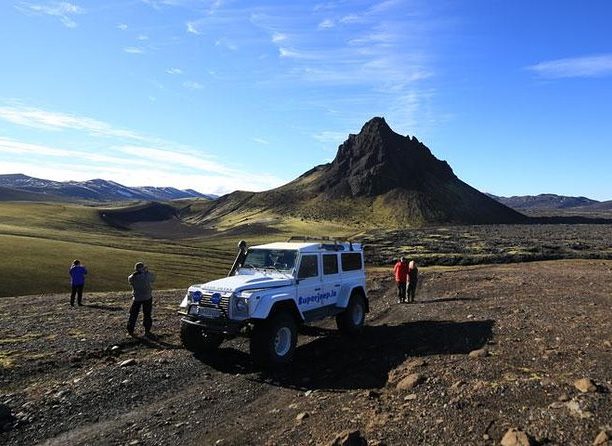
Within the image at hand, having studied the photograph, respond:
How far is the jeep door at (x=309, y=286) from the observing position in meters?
13.7

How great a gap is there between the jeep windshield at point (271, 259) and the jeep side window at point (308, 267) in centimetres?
30

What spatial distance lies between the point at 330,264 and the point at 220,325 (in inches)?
175

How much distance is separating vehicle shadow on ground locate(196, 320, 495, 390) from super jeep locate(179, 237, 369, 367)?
1.81 ft

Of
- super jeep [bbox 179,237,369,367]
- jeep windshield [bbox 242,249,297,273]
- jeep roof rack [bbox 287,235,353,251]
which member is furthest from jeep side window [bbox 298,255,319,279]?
jeep roof rack [bbox 287,235,353,251]

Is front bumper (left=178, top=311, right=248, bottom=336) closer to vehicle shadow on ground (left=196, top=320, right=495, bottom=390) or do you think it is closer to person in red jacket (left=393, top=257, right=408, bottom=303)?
vehicle shadow on ground (left=196, top=320, right=495, bottom=390)

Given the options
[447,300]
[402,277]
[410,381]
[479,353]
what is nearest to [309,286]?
[410,381]

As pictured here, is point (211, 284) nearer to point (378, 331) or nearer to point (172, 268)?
point (378, 331)

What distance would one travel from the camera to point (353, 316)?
53.7 feet

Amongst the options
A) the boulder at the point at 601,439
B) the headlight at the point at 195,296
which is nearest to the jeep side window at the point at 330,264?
the headlight at the point at 195,296

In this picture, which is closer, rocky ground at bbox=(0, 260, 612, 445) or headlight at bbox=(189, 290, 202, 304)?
rocky ground at bbox=(0, 260, 612, 445)

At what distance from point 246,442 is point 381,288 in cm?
2215

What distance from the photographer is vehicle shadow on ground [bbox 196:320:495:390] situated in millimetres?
11508

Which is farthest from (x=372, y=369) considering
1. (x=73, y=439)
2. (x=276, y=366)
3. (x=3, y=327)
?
Result: (x=3, y=327)

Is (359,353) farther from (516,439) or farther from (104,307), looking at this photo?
(104,307)
